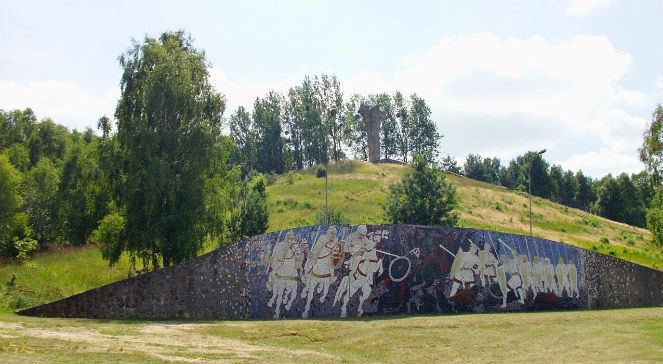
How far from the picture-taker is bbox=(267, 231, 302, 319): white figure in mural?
80.1 feet

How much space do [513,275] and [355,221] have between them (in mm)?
30508

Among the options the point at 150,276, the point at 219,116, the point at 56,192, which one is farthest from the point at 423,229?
the point at 56,192

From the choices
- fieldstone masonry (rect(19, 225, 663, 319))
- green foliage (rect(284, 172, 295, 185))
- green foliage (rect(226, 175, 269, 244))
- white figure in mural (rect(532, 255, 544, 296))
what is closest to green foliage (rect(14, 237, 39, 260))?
fieldstone masonry (rect(19, 225, 663, 319))

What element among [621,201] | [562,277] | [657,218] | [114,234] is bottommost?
[562,277]

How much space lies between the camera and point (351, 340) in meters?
17.9

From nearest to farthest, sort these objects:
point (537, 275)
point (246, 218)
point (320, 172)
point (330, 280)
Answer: point (330, 280) → point (537, 275) → point (246, 218) → point (320, 172)

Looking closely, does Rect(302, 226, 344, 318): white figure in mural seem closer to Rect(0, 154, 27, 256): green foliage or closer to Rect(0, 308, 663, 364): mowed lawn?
Rect(0, 308, 663, 364): mowed lawn

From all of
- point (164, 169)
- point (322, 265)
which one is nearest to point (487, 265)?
point (322, 265)

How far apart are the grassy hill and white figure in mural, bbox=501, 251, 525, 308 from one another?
2065 cm

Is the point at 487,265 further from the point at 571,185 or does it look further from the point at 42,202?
the point at 571,185

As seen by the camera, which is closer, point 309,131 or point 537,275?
point 537,275

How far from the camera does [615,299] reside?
29.5m

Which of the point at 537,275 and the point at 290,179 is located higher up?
the point at 290,179

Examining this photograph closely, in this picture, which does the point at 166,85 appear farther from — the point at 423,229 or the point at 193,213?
the point at 423,229
